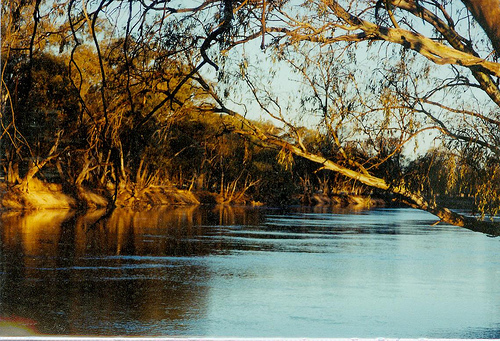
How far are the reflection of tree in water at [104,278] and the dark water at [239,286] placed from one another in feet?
0.04

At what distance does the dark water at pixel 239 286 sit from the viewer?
4.46 metres

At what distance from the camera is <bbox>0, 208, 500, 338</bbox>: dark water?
4461 mm

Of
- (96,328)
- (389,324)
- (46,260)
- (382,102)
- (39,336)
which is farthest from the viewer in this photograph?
(46,260)

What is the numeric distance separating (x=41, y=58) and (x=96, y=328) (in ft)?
46.9

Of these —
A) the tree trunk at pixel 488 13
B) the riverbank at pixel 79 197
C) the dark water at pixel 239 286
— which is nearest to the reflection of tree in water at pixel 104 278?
the dark water at pixel 239 286

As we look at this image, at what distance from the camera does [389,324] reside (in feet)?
15.3

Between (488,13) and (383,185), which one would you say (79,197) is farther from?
(488,13)

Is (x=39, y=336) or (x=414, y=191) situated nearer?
(x=39, y=336)

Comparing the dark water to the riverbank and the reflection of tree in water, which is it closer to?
the reflection of tree in water

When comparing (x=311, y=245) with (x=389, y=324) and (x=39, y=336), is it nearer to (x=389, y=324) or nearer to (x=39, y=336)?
(x=389, y=324)

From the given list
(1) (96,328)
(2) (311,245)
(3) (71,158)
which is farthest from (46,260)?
(3) (71,158)

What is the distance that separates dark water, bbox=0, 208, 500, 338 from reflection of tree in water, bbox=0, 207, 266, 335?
13 millimetres

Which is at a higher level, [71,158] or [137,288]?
[71,158]

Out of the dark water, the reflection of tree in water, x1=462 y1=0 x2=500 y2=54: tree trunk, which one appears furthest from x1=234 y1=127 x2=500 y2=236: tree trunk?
x1=462 y1=0 x2=500 y2=54: tree trunk
